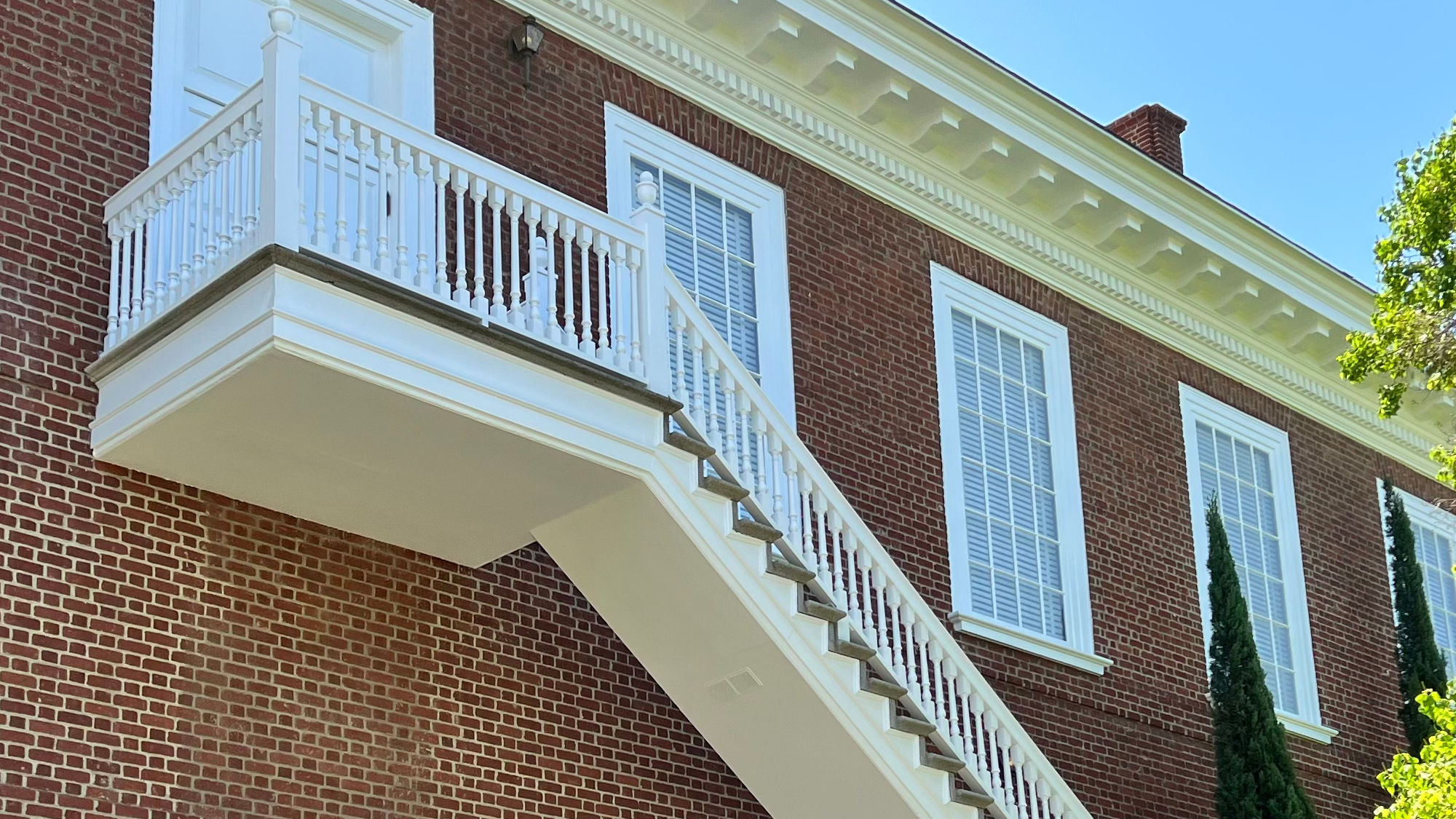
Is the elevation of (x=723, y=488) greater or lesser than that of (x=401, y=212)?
lesser

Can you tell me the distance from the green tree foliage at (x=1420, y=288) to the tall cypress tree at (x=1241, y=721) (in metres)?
2.69

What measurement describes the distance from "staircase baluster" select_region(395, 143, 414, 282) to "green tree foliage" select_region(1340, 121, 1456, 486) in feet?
22.7

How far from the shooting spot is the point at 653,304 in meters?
10.4

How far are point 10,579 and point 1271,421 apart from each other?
12704 millimetres

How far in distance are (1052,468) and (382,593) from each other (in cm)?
694

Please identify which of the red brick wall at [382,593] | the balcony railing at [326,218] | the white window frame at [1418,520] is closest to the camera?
the balcony railing at [326,218]

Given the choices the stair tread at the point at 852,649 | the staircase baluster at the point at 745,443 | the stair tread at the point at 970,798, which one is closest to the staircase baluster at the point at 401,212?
the staircase baluster at the point at 745,443

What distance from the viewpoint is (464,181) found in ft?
31.8

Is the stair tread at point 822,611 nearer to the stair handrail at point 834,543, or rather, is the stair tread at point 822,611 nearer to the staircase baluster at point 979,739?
the stair handrail at point 834,543

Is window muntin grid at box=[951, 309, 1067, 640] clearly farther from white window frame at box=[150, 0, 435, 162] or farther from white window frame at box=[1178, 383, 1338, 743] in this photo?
white window frame at box=[150, 0, 435, 162]

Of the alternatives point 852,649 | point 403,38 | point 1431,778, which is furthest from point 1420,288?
point 403,38

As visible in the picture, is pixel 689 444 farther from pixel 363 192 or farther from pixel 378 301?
pixel 363 192

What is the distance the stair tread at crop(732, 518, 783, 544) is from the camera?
34.3 ft

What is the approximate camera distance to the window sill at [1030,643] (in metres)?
14.2
